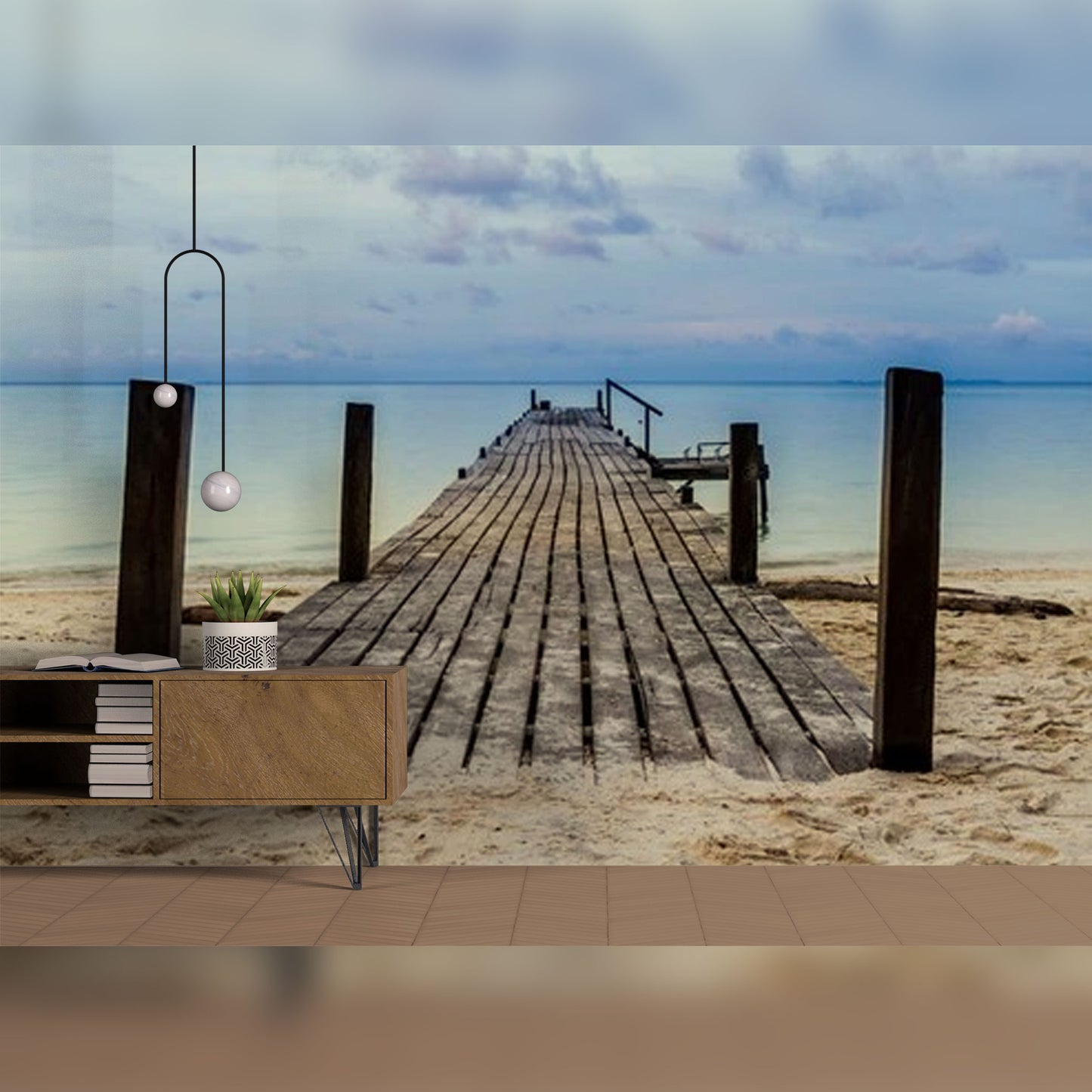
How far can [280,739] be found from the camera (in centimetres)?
404

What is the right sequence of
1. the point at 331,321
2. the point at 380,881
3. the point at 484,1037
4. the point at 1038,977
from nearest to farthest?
1. the point at 484,1037
2. the point at 1038,977
3. the point at 380,881
4. the point at 331,321

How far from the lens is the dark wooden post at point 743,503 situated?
5996 mm

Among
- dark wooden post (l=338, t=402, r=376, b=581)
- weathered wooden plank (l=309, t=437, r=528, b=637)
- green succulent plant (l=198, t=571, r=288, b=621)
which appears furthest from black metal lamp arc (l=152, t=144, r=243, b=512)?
weathered wooden plank (l=309, t=437, r=528, b=637)

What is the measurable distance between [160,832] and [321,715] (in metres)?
0.99

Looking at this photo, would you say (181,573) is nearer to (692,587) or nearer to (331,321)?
(331,321)

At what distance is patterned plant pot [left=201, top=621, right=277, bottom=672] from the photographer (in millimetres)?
4109

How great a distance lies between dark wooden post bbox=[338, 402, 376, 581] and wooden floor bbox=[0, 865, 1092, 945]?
1454 mm

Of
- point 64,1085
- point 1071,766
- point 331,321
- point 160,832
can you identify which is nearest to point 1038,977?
point 1071,766

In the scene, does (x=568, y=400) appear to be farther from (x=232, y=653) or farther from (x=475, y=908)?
(x=475, y=908)

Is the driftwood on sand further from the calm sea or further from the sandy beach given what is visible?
the sandy beach

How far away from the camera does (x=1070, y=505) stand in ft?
18.6

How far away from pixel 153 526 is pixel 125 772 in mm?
883
